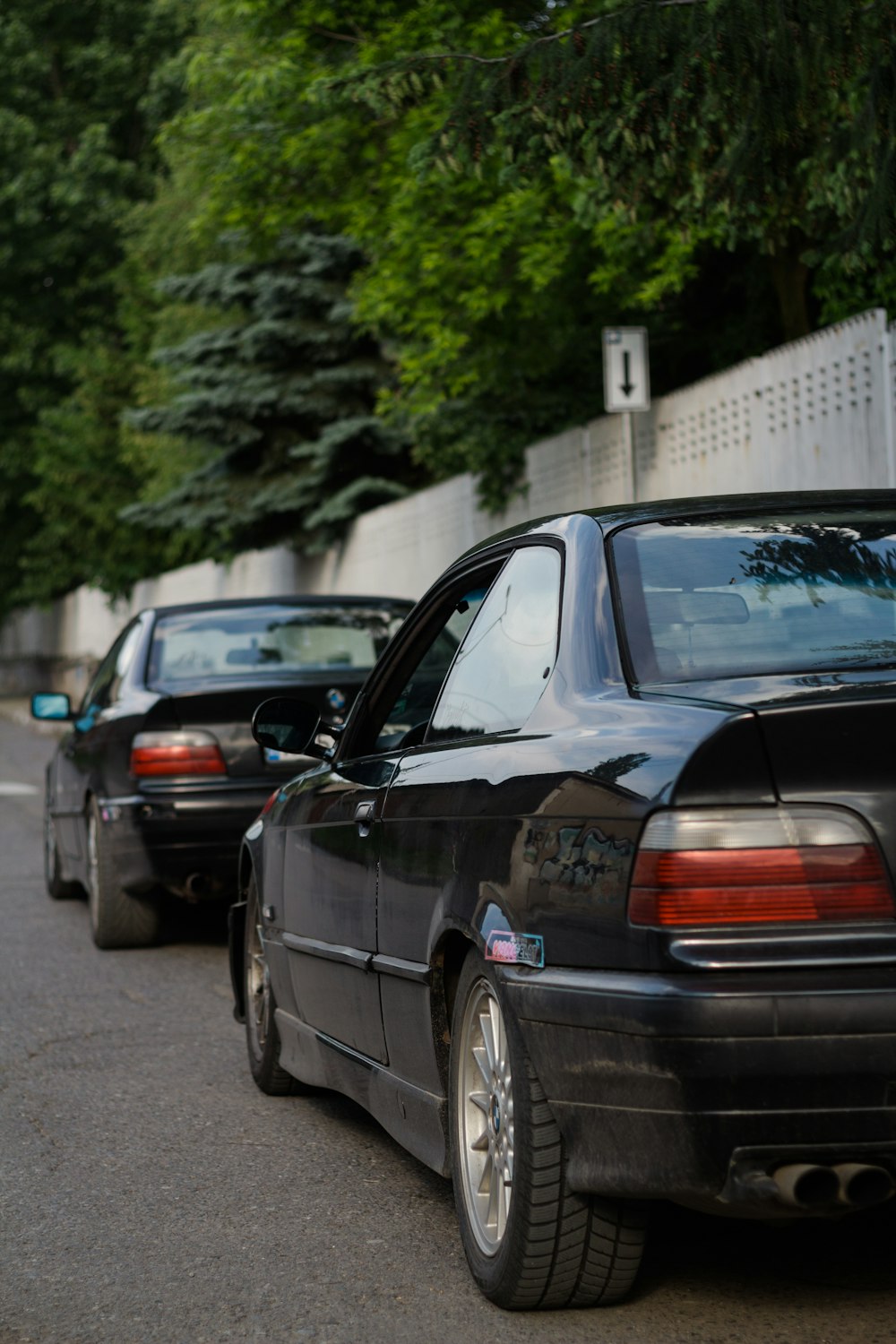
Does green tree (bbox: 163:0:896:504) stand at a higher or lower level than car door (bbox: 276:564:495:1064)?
higher

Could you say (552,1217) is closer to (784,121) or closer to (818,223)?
(784,121)

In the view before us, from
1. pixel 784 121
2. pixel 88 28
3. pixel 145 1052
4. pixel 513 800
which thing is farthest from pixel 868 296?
pixel 88 28

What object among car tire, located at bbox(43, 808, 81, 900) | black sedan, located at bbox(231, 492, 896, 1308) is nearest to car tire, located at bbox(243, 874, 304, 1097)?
black sedan, located at bbox(231, 492, 896, 1308)

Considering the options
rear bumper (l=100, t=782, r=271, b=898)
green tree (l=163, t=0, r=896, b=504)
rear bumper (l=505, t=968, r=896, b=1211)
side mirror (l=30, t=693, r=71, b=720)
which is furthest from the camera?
side mirror (l=30, t=693, r=71, b=720)

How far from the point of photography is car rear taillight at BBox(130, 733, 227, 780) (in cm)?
923

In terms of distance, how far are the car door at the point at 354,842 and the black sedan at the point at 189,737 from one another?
3.01 metres

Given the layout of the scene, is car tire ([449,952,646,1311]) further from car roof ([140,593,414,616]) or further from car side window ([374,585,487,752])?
car roof ([140,593,414,616])

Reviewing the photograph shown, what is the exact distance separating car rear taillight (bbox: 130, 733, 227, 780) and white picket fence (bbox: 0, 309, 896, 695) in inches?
134

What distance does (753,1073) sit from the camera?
3.32 meters

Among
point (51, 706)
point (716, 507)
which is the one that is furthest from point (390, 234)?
point (716, 507)

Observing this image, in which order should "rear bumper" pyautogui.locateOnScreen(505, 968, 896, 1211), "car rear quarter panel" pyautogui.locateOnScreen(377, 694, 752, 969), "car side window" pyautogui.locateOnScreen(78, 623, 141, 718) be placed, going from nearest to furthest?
"rear bumper" pyautogui.locateOnScreen(505, 968, 896, 1211) < "car rear quarter panel" pyautogui.locateOnScreen(377, 694, 752, 969) < "car side window" pyautogui.locateOnScreen(78, 623, 141, 718)

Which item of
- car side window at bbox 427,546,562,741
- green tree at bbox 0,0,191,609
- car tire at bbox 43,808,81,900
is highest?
green tree at bbox 0,0,191,609

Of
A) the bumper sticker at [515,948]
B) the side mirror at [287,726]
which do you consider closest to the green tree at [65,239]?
the side mirror at [287,726]

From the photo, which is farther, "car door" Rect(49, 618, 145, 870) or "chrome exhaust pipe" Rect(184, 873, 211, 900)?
"car door" Rect(49, 618, 145, 870)
